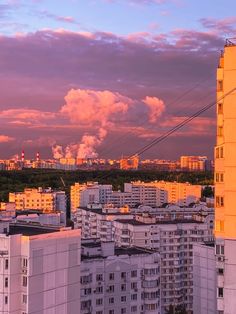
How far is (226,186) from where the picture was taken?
388 cm

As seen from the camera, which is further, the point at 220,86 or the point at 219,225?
the point at 220,86

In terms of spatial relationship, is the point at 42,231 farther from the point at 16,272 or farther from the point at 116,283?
the point at 116,283

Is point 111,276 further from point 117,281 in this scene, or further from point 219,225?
point 219,225

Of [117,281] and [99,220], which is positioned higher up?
[99,220]

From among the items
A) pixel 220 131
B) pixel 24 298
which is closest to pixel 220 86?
pixel 220 131

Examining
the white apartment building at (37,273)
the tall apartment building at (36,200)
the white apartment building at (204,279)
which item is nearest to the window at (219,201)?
the white apartment building at (37,273)

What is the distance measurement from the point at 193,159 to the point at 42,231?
48341mm

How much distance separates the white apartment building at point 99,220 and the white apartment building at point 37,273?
7.78 m

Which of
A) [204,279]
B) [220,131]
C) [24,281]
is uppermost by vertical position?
[220,131]

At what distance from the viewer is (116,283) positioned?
349 inches

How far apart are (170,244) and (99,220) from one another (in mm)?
3191

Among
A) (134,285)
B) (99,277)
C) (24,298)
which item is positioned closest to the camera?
(24,298)

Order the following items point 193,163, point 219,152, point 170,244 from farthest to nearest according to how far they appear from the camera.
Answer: point 193,163 → point 170,244 → point 219,152

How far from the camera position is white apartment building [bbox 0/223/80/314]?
21.2 ft
